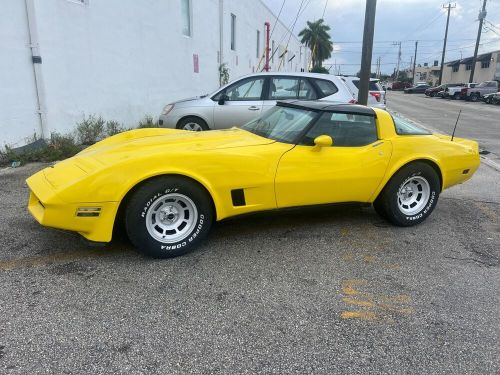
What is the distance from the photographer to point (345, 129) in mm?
4277

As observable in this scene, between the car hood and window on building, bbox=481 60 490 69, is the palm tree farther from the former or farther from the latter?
the car hood

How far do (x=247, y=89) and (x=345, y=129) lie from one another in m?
4.79

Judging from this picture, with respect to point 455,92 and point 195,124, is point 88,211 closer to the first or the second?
point 195,124

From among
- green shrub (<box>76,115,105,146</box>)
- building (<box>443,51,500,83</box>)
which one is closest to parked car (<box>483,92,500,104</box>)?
building (<box>443,51,500,83</box>)

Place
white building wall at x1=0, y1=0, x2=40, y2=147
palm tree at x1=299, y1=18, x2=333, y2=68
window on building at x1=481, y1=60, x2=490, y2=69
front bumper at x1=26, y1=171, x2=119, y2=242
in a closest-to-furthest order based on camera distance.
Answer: front bumper at x1=26, y1=171, x2=119, y2=242
white building wall at x1=0, y1=0, x2=40, y2=147
window on building at x1=481, y1=60, x2=490, y2=69
palm tree at x1=299, y1=18, x2=333, y2=68

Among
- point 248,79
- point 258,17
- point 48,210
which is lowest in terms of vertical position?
point 48,210

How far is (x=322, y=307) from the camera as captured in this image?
2963 mm

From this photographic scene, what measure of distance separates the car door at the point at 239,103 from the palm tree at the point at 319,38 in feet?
226

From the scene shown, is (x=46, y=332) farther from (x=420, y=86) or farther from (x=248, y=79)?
(x=420, y=86)

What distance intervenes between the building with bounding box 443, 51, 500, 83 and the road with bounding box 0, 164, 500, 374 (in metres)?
63.1

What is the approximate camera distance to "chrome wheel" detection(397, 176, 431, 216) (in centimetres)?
455

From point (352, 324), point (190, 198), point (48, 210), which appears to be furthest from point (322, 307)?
point (48, 210)

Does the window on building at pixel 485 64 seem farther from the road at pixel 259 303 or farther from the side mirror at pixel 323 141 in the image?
the side mirror at pixel 323 141

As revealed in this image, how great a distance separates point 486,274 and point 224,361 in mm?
2465
